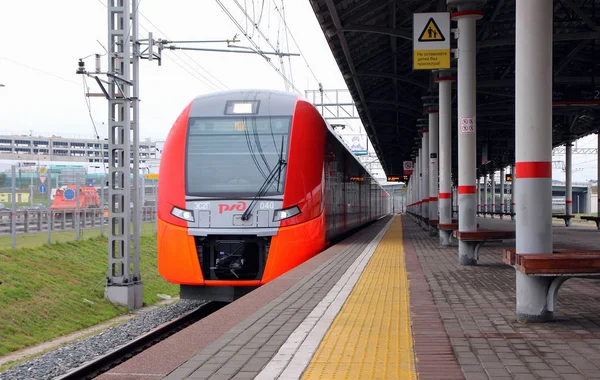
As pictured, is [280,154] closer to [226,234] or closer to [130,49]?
[226,234]

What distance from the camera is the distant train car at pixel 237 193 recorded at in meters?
10.2

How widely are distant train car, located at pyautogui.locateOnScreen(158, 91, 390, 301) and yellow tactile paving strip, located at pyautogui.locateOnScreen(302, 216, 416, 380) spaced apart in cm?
202

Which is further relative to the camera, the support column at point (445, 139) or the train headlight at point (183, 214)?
the support column at point (445, 139)

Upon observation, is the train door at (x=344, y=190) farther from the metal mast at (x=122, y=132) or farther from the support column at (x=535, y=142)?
the support column at (x=535, y=142)

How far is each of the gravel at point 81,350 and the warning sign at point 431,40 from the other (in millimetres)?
6481

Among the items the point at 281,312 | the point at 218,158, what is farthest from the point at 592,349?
the point at 218,158

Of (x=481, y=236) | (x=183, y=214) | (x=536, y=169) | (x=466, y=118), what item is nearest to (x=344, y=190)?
(x=466, y=118)

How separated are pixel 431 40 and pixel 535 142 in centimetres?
708

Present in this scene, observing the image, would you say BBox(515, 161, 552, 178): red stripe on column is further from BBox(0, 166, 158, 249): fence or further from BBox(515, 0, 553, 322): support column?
BBox(0, 166, 158, 249): fence

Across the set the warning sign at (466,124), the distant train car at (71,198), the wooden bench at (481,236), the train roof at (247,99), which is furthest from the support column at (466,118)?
the distant train car at (71,198)

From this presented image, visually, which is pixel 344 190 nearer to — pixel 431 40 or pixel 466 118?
pixel 431 40

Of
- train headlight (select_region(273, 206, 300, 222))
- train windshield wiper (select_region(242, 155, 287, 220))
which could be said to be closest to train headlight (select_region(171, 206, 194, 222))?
train windshield wiper (select_region(242, 155, 287, 220))

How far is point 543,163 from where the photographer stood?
609cm

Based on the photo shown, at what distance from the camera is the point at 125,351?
28.6 ft
